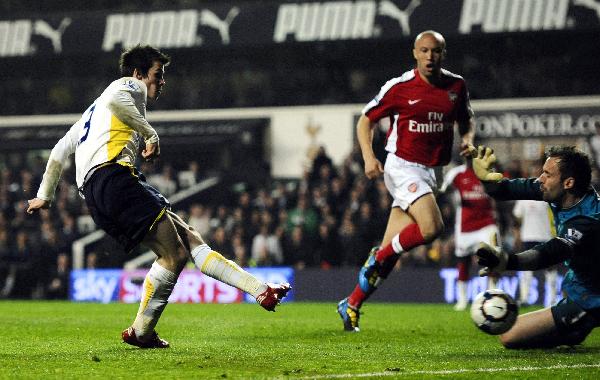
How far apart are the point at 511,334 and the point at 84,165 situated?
3.28 m

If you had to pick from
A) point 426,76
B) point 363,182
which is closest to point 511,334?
point 426,76

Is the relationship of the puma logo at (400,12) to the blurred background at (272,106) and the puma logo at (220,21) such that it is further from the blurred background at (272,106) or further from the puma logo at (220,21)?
the puma logo at (220,21)

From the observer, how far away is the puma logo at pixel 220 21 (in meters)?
27.4

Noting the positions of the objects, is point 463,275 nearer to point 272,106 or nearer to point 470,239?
point 470,239

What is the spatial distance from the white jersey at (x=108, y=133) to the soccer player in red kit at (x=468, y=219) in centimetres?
879

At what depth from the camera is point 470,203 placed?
52.5 feet

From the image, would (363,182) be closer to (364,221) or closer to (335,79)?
(364,221)

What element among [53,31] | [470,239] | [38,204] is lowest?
[470,239]

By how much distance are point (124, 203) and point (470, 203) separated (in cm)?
939

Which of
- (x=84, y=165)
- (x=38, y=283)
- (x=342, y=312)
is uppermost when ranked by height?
(x=84, y=165)

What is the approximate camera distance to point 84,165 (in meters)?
7.54

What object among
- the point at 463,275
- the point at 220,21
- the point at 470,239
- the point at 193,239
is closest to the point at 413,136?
the point at 193,239

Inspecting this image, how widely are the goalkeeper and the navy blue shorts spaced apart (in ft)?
7.41

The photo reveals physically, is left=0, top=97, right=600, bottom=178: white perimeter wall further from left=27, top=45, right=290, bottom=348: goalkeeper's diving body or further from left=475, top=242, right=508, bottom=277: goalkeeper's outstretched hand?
left=475, top=242, right=508, bottom=277: goalkeeper's outstretched hand
